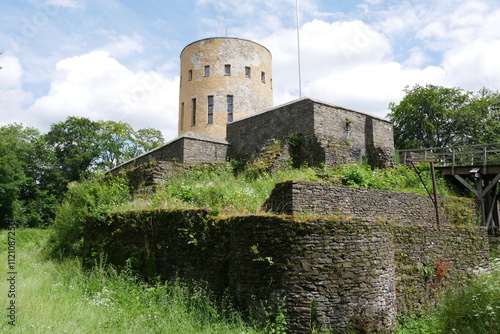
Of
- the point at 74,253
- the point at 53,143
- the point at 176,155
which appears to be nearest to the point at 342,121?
the point at 176,155

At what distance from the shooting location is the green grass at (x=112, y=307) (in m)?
7.36

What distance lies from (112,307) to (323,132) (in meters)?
11.2

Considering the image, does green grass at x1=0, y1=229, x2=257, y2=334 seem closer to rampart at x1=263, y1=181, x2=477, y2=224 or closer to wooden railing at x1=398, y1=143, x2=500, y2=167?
rampart at x1=263, y1=181, x2=477, y2=224

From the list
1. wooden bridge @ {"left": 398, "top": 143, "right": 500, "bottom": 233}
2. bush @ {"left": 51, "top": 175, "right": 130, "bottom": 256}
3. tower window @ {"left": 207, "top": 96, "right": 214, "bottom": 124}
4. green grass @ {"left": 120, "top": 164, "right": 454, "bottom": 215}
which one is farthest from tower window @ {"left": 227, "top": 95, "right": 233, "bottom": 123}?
wooden bridge @ {"left": 398, "top": 143, "right": 500, "bottom": 233}

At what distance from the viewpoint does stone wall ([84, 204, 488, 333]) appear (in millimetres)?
7500

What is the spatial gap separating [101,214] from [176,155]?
6.29 metres

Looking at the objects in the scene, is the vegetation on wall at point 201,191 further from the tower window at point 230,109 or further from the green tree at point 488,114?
the green tree at point 488,114

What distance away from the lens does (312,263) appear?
7.55 metres

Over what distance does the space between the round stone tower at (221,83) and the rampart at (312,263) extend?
580 inches

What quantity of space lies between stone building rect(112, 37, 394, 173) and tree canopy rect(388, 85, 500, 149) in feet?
41.9

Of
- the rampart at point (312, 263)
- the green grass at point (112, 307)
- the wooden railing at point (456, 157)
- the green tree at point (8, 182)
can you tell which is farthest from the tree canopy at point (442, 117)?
the green tree at point (8, 182)

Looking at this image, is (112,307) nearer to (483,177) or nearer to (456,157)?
(456,157)

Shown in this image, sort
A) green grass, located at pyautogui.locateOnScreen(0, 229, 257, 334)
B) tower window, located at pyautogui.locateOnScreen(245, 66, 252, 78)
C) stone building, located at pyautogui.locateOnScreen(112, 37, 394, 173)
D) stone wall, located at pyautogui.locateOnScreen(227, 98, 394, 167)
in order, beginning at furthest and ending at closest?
tower window, located at pyautogui.locateOnScreen(245, 66, 252, 78) → stone building, located at pyautogui.locateOnScreen(112, 37, 394, 173) → stone wall, located at pyautogui.locateOnScreen(227, 98, 394, 167) → green grass, located at pyautogui.locateOnScreen(0, 229, 257, 334)

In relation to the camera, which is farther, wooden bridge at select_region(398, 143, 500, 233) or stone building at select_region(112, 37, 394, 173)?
stone building at select_region(112, 37, 394, 173)
